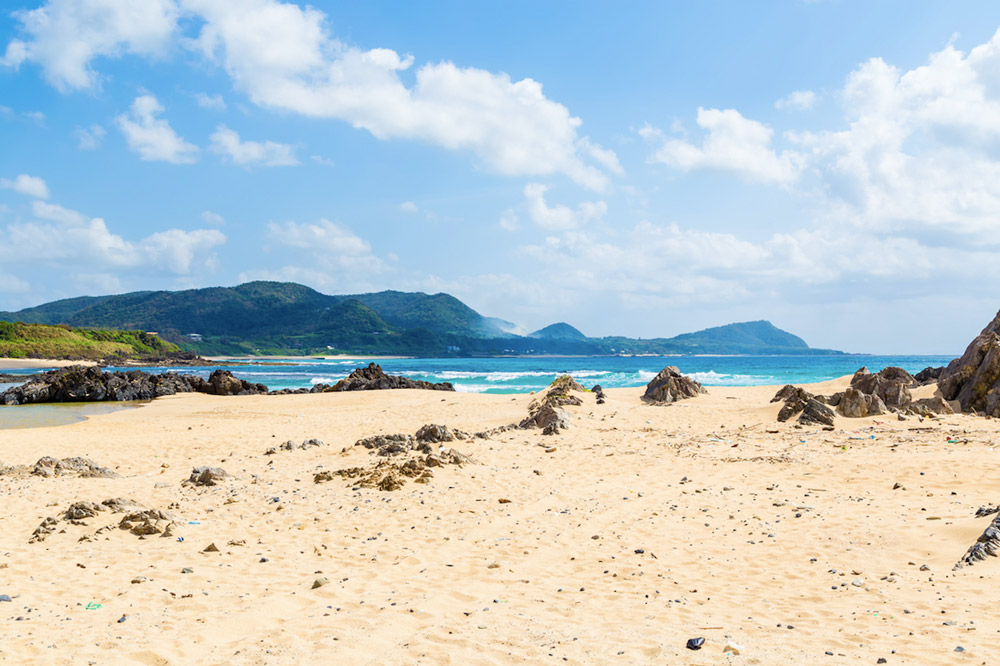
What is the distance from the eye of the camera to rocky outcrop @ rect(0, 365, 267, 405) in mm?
34156

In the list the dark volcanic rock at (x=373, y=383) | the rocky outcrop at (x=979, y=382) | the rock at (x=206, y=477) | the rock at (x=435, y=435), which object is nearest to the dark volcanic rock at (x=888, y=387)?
the rocky outcrop at (x=979, y=382)

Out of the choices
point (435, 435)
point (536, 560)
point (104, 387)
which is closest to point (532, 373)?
point (104, 387)

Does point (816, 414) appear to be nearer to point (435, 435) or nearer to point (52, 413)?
point (435, 435)

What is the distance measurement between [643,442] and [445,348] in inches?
6409

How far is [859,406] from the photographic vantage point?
16391 mm

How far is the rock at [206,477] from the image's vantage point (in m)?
11.1

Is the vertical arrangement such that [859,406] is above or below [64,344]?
below

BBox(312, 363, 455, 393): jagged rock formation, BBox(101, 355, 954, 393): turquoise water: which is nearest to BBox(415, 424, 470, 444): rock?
BBox(312, 363, 455, 393): jagged rock formation

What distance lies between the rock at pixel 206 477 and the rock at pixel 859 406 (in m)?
15.6

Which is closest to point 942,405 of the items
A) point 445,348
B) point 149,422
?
point 149,422

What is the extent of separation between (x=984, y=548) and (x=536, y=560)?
470cm

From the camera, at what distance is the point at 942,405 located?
55.9 ft

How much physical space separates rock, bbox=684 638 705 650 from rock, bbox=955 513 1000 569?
10.8 feet

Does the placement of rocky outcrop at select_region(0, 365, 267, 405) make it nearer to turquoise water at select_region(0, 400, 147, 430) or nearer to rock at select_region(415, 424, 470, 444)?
turquoise water at select_region(0, 400, 147, 430)
